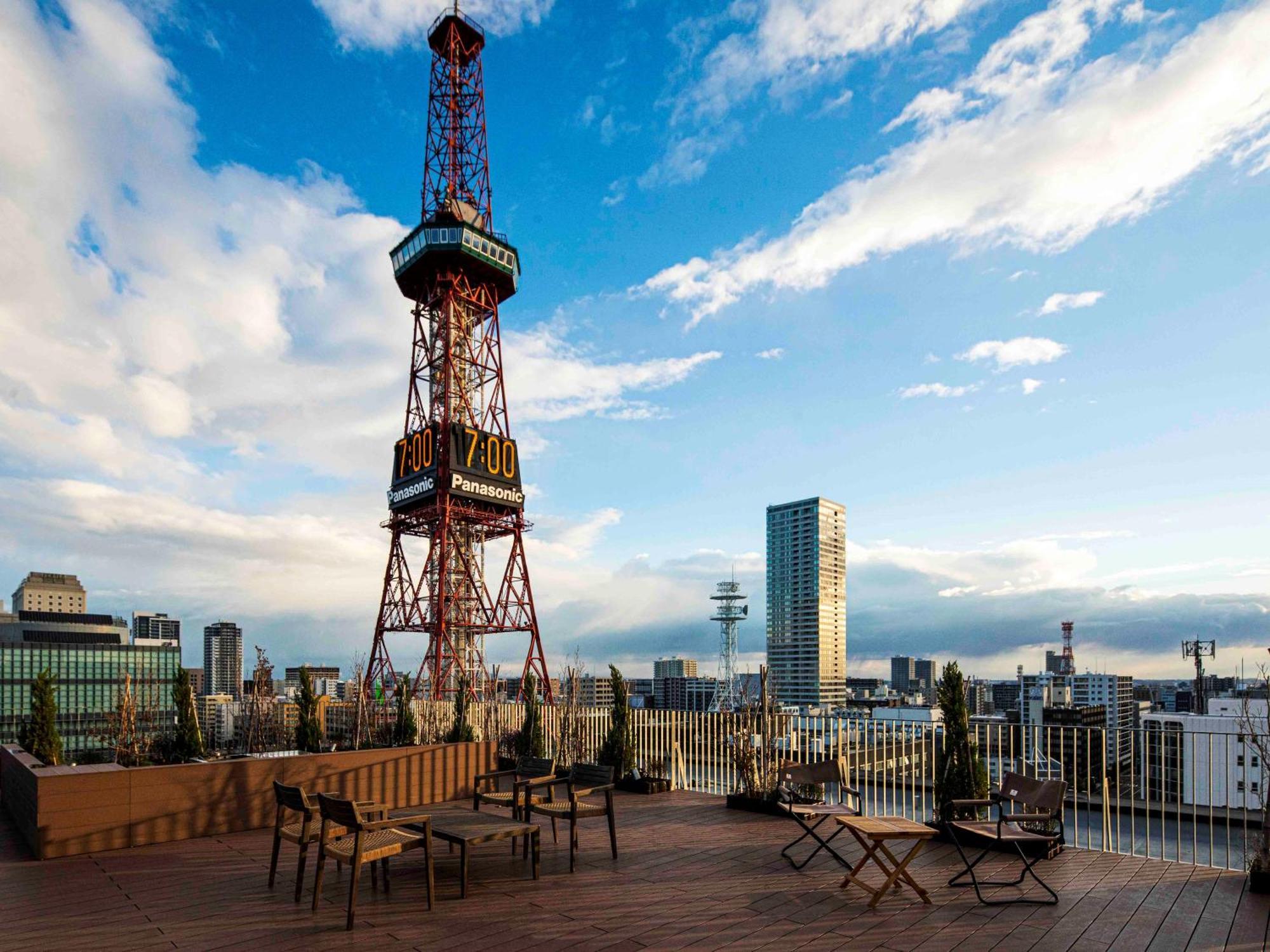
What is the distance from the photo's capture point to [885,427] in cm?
1631

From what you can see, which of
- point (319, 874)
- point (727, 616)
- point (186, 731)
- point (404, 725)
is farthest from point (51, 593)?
point (319, 874)

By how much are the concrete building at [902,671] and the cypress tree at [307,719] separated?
540 feet

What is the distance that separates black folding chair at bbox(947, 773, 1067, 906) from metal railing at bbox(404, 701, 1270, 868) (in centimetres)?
40

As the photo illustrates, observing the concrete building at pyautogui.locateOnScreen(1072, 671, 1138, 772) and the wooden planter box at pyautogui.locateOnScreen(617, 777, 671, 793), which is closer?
the wooden planter box at pyautogui.locateOnScreen(617, 777, 671, 793)

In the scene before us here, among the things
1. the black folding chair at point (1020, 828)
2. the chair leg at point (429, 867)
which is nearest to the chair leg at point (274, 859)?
the chair leg at point (429, 867)

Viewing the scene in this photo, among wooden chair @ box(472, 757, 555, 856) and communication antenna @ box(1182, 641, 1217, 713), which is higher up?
wooden chair @ box(472, 757, 555, 856)

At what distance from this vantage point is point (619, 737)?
10.8 meters

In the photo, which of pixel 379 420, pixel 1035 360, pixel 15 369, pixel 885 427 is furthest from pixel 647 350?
pixel 379 420

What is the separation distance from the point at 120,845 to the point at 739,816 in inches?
245

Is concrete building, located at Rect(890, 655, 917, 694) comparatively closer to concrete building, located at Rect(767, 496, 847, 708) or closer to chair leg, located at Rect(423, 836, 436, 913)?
concrete building, located at Rect(767, 496, 847, 708)

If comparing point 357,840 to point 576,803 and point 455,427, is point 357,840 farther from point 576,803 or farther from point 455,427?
point 455,427

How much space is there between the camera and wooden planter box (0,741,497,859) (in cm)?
654

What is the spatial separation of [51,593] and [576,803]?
498ft

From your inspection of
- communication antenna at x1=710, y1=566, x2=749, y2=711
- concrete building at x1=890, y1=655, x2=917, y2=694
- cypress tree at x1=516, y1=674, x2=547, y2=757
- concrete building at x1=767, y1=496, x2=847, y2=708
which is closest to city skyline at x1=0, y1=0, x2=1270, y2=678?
cypress tree at x1=516, y1=674, x2=547, y2=757
